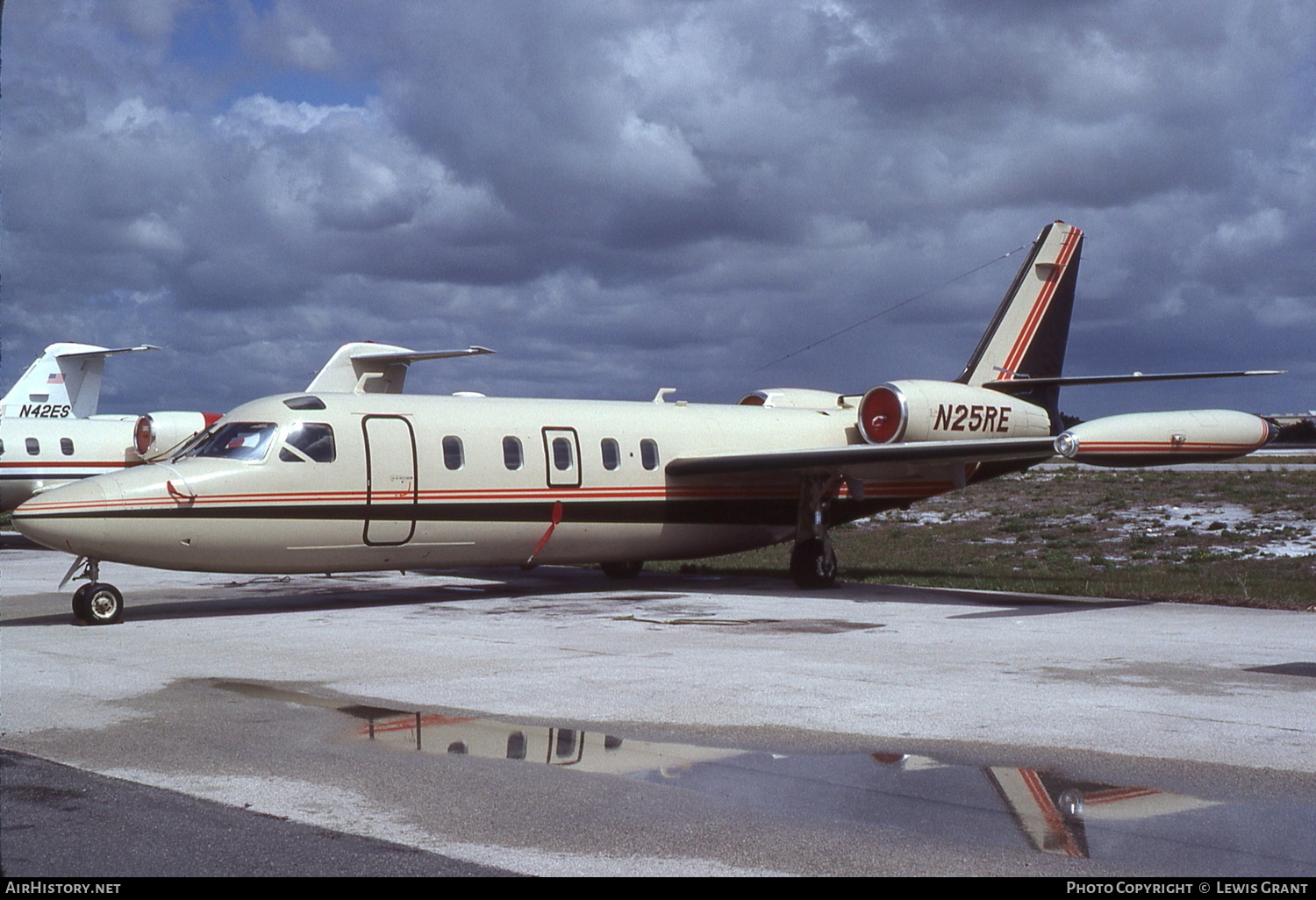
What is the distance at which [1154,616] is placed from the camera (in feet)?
54.0

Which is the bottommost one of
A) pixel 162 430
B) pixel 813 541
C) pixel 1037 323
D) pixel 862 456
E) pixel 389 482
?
pixel 813 541

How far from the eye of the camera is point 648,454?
2084cm

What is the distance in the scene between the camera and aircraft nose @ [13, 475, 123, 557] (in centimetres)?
1501

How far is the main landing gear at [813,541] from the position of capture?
2117 cm

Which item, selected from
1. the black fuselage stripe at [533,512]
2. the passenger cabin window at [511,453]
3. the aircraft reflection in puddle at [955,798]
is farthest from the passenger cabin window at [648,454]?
the aircraft reflection in puddle at [955,798]

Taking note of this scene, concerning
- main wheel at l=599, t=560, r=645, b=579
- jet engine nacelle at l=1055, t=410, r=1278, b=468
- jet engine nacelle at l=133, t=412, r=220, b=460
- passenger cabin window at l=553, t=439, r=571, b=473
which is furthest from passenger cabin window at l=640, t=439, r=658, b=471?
jet engine nacelle at l=133, t=412, r=220, b=460

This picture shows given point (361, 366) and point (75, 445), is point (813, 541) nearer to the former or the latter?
point (361, 366)

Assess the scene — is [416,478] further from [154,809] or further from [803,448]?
[154,809]

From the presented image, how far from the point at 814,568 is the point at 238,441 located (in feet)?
30.1

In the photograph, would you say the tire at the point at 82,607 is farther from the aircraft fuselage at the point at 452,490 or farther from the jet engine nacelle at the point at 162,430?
the jet engine nacelle at the point at 162,430

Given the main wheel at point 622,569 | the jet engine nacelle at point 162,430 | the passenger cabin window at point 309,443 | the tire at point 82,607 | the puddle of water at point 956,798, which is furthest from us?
the jet engine nacelle at point 162,430

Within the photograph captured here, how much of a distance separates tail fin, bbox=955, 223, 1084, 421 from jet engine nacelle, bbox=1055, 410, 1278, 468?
221 inches

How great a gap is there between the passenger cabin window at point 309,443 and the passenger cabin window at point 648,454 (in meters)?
5.25

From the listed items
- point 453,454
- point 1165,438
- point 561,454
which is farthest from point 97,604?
point 1165,438
